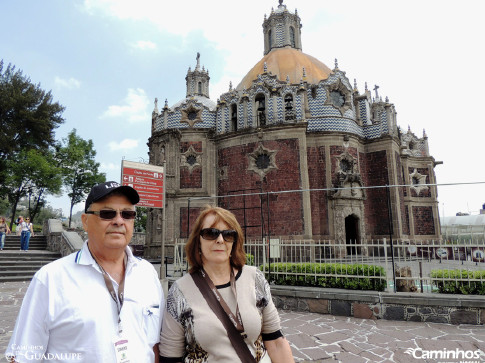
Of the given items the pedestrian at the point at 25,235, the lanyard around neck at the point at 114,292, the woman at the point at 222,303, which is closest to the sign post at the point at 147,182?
the woman at the point at 222,303

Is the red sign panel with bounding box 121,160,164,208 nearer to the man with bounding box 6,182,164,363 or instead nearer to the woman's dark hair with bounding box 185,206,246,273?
the woman's dark hair with bounding box 185,206,246,273

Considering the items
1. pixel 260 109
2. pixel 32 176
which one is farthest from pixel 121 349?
pixel 32 176

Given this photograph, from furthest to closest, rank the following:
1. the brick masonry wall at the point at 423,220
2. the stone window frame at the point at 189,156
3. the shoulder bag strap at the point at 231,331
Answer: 1. the brick masonry wall at the point at 423,220
2. the stone window frame at the point at 189,156
3. the shoulder bag strap at the point at 231,331

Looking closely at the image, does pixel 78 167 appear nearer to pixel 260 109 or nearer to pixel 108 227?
pixel 260 109

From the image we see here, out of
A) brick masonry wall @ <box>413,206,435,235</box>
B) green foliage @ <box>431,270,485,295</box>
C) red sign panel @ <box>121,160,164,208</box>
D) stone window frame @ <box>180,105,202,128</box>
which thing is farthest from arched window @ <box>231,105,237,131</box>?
green foliage @ <box>431,270,485,295</box>

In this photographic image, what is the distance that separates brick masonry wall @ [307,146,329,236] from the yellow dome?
6.11m

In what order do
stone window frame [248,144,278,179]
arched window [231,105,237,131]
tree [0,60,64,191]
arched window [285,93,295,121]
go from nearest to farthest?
stone window frame [248,144,278,179], arched window [285,93,295,121], arched window [231,105,237,131], tree [0,60,64,191]

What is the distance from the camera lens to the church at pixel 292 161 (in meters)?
19.4

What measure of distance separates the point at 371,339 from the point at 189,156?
1829 centimetres

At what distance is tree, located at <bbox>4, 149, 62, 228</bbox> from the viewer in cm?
2509

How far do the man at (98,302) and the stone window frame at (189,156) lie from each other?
1987 centimetres

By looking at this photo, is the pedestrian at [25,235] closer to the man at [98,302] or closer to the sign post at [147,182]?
the sign post at [147,182]

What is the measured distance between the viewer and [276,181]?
19.4 meters

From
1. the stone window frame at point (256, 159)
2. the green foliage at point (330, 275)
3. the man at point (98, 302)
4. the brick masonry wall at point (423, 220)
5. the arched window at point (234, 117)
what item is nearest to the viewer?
the man at point (98, 302)
